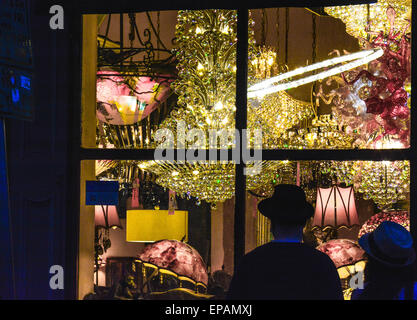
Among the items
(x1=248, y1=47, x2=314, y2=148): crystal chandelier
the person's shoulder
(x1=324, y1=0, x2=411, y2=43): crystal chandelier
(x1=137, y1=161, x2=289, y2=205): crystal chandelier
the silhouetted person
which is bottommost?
the silhouetted person

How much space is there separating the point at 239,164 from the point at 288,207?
3.29ft

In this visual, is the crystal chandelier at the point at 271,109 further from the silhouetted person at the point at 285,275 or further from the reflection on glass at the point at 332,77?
the silhouetted person at the point at 285,275

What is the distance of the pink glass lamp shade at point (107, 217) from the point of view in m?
3.96

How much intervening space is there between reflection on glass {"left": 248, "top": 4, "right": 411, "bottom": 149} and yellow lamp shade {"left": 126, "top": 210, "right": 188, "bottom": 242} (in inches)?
35.3

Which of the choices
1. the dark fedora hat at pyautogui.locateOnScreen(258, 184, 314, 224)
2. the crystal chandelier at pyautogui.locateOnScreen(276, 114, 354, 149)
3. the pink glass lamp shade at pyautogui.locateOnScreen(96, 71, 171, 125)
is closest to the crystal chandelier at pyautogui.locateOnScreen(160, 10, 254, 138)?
the pink glass lamp shade at pyautogui.locateOnScreen(96, 71, 171, 125)

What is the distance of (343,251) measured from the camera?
3828 mm

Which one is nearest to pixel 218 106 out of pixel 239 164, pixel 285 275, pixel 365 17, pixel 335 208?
pixel 239 164

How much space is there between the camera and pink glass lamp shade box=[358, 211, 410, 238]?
372 cm

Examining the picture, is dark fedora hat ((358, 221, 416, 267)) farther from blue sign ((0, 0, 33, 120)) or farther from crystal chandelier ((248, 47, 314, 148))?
blue sign ((0, 0, 33, 120))

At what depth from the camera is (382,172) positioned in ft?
12.6

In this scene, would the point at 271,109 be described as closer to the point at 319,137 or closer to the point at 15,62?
the point at 319,137

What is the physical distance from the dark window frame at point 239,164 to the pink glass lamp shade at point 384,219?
0.28 ft
